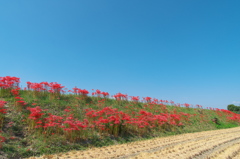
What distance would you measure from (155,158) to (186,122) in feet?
43.3

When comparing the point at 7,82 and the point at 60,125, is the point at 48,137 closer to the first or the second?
the point at 60,125

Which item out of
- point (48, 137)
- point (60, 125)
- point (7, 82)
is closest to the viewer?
point (48, 137)

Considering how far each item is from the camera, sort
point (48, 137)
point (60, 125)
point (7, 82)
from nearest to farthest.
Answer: point (48, 137), point (60, 125), point (7, 82)

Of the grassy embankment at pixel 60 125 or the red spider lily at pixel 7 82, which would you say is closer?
the grassy embankment at pixel 60 125

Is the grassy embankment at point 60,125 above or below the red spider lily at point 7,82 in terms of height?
below

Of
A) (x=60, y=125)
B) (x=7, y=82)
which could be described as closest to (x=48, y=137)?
(x=60, y=125)

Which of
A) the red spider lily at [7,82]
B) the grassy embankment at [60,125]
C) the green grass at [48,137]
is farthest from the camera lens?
the red spider lily at [7,82]

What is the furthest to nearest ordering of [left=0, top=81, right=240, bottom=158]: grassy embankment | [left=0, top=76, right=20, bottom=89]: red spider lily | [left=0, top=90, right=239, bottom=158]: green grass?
1. [left=0, top=76, right=20, bottom=89]: red spider lily
2. [left=0, top=81, right=240, bottom=158]: grassy embankment
3. [left=0, top=90, right=239, bottom=158]: green grass

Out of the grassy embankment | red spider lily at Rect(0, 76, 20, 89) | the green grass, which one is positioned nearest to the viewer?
the green grass

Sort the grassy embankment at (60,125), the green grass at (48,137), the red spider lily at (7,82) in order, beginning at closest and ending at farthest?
the green grass at (48,137), the grassy embankment at (60,125), the red spider lily at (7,82)

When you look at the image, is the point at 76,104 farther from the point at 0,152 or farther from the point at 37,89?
the point at 0,152

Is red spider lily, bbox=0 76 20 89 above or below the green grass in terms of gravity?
above

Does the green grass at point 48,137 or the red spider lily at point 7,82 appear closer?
the green grass at point 48,137

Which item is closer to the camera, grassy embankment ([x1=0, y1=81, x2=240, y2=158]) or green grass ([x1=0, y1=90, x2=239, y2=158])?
green grass ([x1=0, y1=90, x2=239, y2=158])
